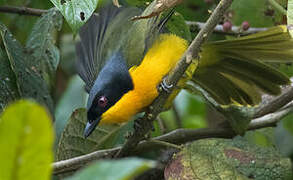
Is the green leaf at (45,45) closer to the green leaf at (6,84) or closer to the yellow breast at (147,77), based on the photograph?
the green leaf at (6,84)

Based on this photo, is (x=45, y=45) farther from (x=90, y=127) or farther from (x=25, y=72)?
(x=90, y=127)

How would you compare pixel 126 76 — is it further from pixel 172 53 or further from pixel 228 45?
pixel 228 45

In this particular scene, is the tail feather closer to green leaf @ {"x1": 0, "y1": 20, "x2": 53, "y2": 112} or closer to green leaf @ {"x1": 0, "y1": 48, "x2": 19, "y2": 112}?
green leaf @ {"x1": 0, "y1": 20, "x2": 53, "y2": 112}

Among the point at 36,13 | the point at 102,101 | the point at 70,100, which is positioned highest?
the point at 36,13

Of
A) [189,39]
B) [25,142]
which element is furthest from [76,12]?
[25,142]

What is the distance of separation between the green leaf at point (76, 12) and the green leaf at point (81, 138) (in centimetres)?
65

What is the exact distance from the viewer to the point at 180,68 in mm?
1737

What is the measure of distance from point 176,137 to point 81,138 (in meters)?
0.49

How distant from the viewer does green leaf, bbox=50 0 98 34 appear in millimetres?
1796

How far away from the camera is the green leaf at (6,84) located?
6.64ft

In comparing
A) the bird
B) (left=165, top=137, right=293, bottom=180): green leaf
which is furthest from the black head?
(left=165, top=137, right=293, bottom=180): green leaf

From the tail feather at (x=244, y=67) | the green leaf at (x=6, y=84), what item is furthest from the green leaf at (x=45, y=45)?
the tail feather at (x=244, y=67)

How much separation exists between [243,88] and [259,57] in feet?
0.96

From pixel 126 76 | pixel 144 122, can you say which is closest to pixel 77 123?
pixel 126 76
